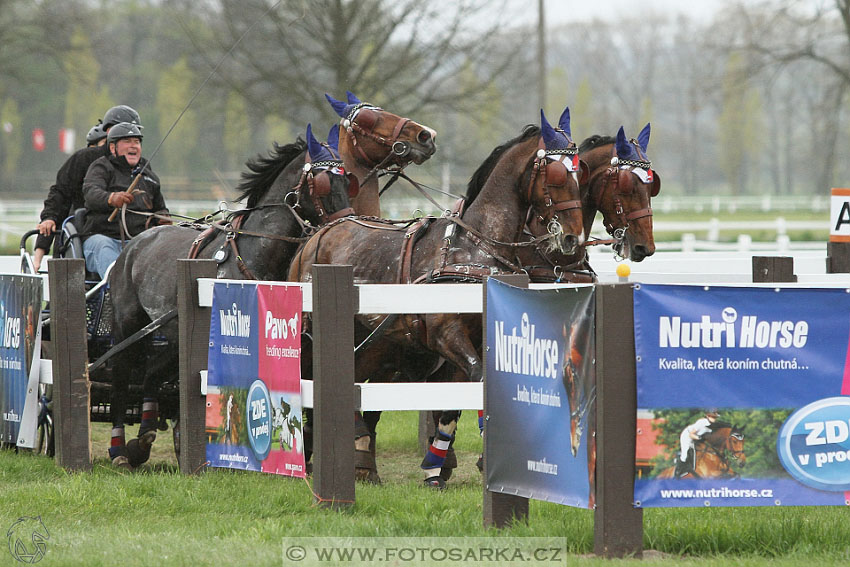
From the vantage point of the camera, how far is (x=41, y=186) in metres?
56.9

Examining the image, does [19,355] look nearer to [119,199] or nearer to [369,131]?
[119,199]

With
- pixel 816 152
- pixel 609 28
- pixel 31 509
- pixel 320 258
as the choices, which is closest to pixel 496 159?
pixel 320 258

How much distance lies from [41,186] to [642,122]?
38080 millimetres

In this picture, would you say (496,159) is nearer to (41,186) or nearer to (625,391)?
(625,391)

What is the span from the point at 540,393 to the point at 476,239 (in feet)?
7.67

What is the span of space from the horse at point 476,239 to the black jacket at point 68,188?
343cm

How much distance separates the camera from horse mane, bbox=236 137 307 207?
29.8 feet

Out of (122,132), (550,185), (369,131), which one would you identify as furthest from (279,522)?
(122,132)

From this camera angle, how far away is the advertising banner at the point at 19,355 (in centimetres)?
850

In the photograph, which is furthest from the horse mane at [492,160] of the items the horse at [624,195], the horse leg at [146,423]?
the horse leg at [146,423]

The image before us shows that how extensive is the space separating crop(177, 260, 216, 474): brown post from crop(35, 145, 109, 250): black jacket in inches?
126

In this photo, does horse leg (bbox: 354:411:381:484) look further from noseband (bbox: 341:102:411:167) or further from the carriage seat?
the carriage seat

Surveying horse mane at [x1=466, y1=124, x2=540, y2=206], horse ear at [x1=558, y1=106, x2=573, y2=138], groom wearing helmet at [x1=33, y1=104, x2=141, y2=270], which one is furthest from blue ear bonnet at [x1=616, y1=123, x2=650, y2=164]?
groom wearing helmet at [x1=33, y1=104, x2=141, y2=270]

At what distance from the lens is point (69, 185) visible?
10.4 metres
